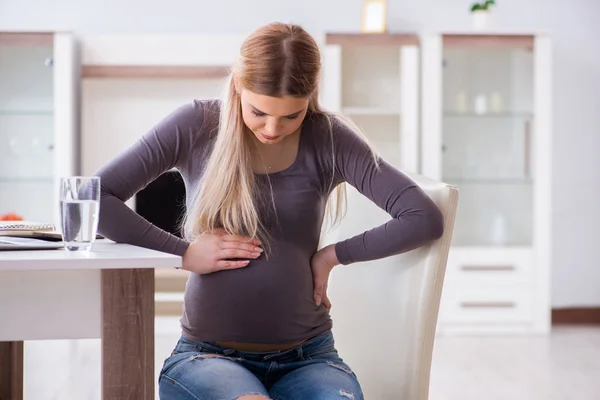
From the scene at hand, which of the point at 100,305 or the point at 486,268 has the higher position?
the point at 100,305

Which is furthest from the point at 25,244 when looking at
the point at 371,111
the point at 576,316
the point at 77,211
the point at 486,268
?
the point at 576,316

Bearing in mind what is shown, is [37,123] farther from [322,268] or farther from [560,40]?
[322,268]

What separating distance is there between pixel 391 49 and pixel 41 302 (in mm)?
3327

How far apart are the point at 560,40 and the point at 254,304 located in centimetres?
363

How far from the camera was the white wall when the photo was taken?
4438 millimetres

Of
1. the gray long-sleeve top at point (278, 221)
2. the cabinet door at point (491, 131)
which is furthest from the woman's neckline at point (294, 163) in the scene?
the cabinet door at point (491, 131)

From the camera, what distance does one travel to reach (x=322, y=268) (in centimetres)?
153

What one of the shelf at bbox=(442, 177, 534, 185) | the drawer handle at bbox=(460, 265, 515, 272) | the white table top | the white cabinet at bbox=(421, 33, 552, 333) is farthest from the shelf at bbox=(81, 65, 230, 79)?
the white table top

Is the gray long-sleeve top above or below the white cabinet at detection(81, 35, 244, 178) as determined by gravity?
below

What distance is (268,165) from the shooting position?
5.07 ft

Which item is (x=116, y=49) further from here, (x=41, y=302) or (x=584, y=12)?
(x=41, y=302)

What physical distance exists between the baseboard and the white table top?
3735 millimetres

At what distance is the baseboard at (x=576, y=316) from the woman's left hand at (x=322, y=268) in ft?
10.9

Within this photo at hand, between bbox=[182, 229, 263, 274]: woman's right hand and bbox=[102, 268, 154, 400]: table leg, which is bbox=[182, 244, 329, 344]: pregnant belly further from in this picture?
bbox=[102, 268, 154, 400]: table leg
